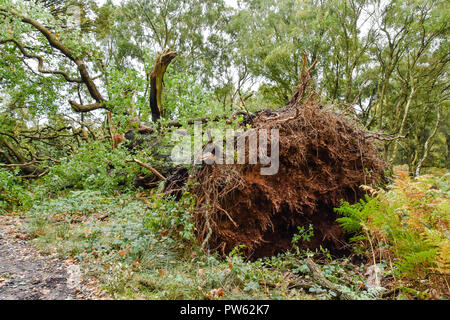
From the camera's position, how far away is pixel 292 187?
3.65 metres

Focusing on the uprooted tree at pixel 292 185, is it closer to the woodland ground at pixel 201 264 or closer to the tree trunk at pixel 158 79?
the woodland ground at pixel 201 264

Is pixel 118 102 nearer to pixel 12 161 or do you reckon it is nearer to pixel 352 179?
pixel 12 161

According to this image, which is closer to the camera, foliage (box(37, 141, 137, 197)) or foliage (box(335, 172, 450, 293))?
foliage (box(335, 172, 450, 293))

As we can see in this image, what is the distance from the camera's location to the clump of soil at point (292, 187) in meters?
3.39

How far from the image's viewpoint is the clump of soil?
3.39 meters

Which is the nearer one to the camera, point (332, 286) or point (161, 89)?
point (332, 286)

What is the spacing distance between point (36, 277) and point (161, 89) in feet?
20.3

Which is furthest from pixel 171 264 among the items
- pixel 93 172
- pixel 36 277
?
pixel 93 172

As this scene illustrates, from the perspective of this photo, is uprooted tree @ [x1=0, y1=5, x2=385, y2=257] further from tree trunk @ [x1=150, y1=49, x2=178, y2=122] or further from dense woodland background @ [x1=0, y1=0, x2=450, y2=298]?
tree trunk @ [x1=150, y1=49, x2=178, y2=122]

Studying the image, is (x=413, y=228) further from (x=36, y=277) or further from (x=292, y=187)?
(x=36, y=277)

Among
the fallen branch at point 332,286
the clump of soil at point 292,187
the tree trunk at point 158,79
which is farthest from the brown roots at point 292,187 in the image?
the tree trunk at point 158,79

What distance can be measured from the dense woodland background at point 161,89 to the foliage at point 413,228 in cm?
4

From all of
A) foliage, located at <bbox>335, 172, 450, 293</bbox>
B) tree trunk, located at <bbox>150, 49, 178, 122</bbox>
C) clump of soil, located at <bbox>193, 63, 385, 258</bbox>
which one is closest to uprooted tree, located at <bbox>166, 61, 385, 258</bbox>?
clump of soil, located at <bbox>193, 63, 385, 258</bbox>

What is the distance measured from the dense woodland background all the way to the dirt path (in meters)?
0.24
